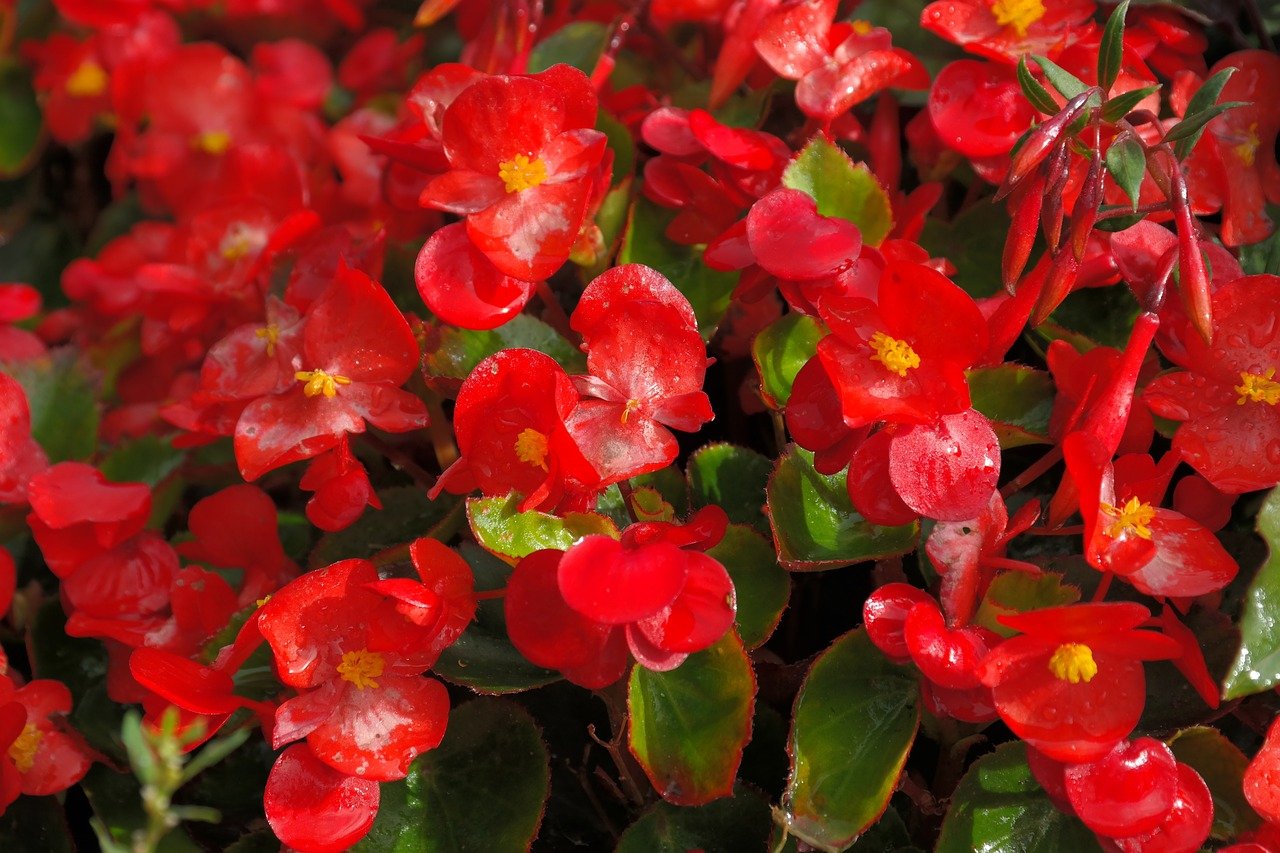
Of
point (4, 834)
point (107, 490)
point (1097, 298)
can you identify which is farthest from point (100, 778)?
point (1097, 298)

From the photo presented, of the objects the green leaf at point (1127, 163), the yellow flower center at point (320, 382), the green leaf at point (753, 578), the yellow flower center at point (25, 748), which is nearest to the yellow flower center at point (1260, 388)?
the green leaf at point (1127, 163)

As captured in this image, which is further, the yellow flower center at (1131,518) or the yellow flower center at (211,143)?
the yellow flower center at (211,143)

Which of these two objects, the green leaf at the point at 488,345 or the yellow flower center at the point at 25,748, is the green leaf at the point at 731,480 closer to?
the green leaf at the point at 488,345

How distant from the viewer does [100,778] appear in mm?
729

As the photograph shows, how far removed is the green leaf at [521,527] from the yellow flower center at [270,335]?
0.20 metres

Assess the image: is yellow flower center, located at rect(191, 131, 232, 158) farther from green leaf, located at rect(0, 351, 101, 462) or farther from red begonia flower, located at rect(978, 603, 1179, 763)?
red begonia flower, located at rect(978, 603, 1179, 763)

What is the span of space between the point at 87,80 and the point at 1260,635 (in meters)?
1.14

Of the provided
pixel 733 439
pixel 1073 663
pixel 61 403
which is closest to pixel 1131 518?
pixel 1073 663

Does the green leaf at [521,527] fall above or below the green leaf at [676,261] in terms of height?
below

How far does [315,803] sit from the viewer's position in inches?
21.6

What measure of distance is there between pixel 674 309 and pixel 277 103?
0.80 meters

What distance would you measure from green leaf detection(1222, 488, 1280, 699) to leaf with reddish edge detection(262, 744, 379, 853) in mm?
395

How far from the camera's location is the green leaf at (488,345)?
661mm

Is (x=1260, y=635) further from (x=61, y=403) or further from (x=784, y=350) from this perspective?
(x=61, y=403)
